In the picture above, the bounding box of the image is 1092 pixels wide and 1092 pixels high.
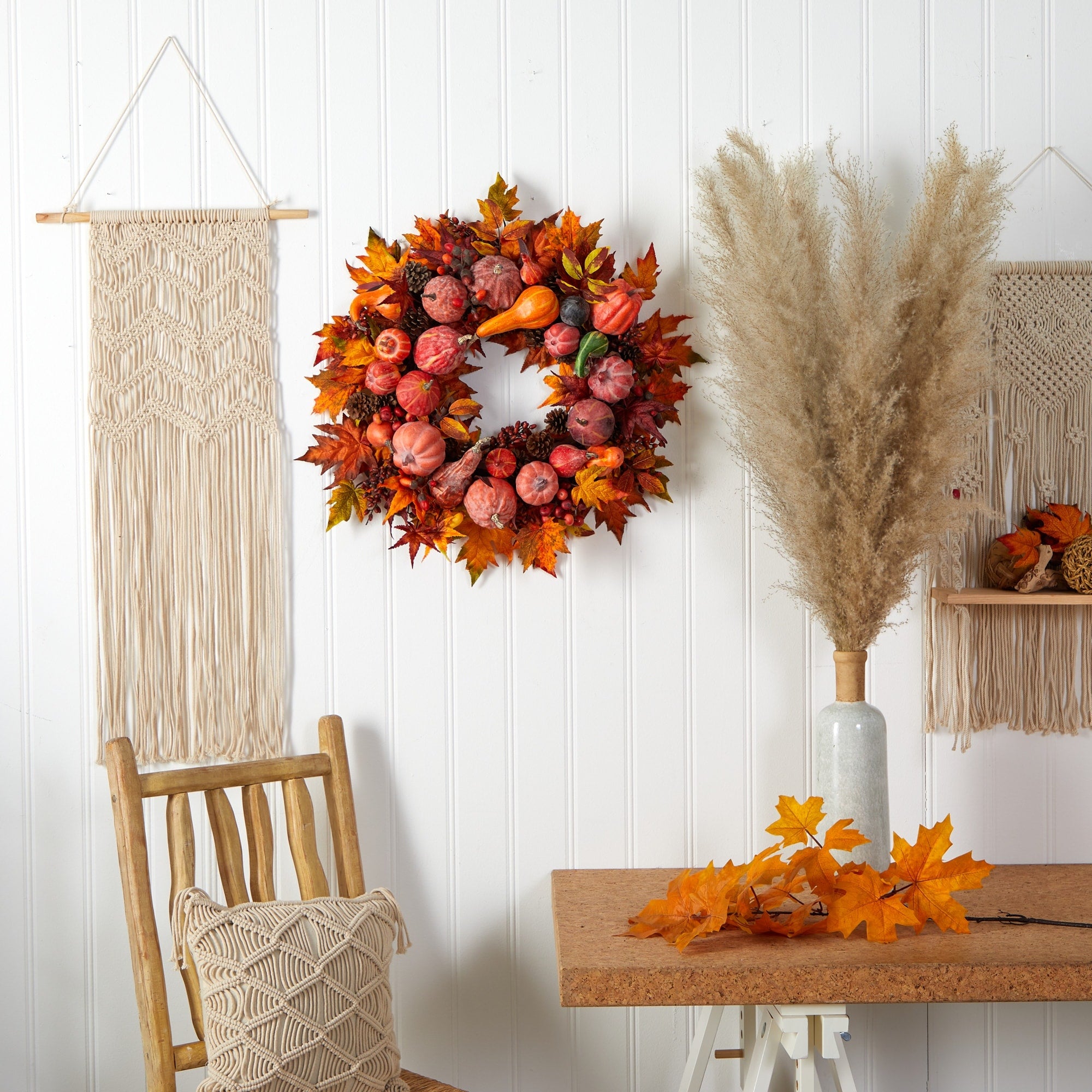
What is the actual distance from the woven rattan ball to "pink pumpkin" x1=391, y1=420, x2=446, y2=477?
950mm

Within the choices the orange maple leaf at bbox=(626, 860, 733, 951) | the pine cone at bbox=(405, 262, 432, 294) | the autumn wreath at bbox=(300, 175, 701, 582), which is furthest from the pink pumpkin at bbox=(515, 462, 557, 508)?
the orange maple leaf at bbox=(626, 860, 733, 951)

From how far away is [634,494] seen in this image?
1430mm

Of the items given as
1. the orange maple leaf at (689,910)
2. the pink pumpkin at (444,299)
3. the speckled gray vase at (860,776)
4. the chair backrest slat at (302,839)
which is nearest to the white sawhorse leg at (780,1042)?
the orange maple leaf at (689,910)

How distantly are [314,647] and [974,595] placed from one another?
3.33 ft

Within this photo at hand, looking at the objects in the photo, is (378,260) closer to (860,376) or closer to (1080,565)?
(860,376)

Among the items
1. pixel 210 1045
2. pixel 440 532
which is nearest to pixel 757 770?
pixel 440 532

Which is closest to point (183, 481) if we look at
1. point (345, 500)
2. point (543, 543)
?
point (345, 500)

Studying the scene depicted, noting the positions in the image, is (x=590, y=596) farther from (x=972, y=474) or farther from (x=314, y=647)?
(x=972, y=474)

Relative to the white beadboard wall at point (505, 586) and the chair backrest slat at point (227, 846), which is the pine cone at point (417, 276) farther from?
the chair backrest slat at point (227, 846)

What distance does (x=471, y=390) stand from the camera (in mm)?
1451

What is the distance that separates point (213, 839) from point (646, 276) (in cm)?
106

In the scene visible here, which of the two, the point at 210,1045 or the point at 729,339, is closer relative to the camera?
the point at 210,1045

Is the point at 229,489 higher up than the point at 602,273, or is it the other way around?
the point at 602,273

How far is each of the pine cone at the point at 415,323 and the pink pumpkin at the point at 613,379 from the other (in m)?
0.27
